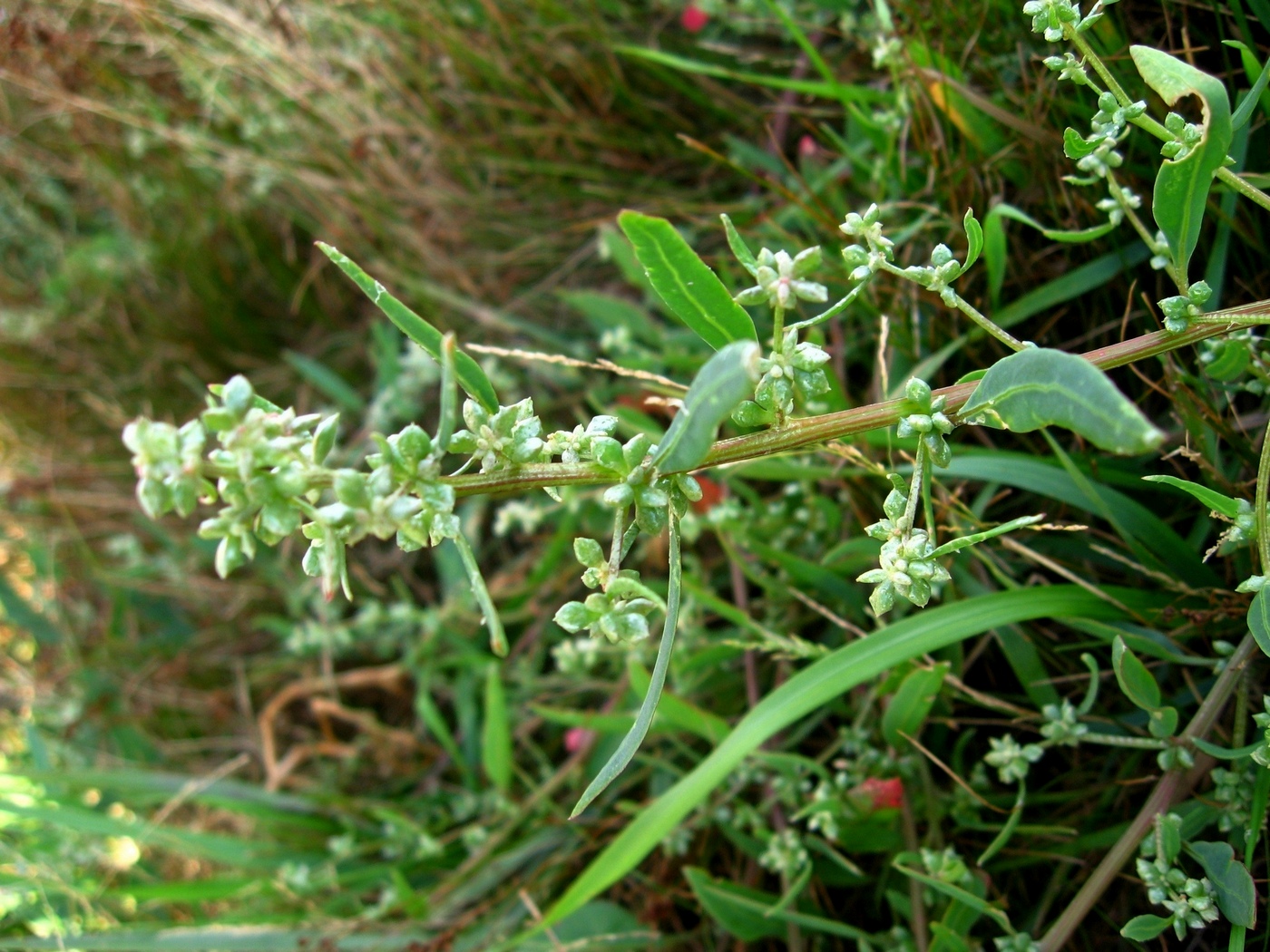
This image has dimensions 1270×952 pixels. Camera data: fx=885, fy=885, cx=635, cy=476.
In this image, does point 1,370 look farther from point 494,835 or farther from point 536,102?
point 494,835

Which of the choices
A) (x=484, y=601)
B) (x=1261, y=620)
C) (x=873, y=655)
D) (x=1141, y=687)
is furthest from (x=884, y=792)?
(x=484, y=601)

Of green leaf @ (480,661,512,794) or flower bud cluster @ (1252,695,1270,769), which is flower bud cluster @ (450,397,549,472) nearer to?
flower bud cluster @ (1252,695,1270,769)

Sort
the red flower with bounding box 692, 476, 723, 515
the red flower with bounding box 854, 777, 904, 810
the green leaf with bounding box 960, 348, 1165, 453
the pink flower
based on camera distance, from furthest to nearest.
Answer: the pink flower → the red flower with bounding box 692, 476, 723, 515 → the red flower with bounding box 854, 777, 904, 810 → the green leaf with bounding box 960, 348, 1165, 453

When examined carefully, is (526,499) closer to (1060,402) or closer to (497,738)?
(497,738)

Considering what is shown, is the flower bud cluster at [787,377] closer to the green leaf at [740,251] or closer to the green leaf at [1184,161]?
the green leaf at [740,251]

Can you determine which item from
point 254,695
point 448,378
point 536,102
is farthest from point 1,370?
point 448,378

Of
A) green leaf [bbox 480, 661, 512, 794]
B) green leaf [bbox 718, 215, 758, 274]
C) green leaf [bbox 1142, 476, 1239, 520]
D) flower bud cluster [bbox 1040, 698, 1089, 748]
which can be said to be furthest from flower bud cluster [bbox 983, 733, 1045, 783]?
green leaf [bbox 480, 661, 512, 794]

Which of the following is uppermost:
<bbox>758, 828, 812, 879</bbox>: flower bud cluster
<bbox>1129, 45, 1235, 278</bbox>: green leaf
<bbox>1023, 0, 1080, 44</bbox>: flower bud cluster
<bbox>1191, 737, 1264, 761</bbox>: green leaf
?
<bbox>1023, 0, 1080, 44</bbox>: flower bud cluster
